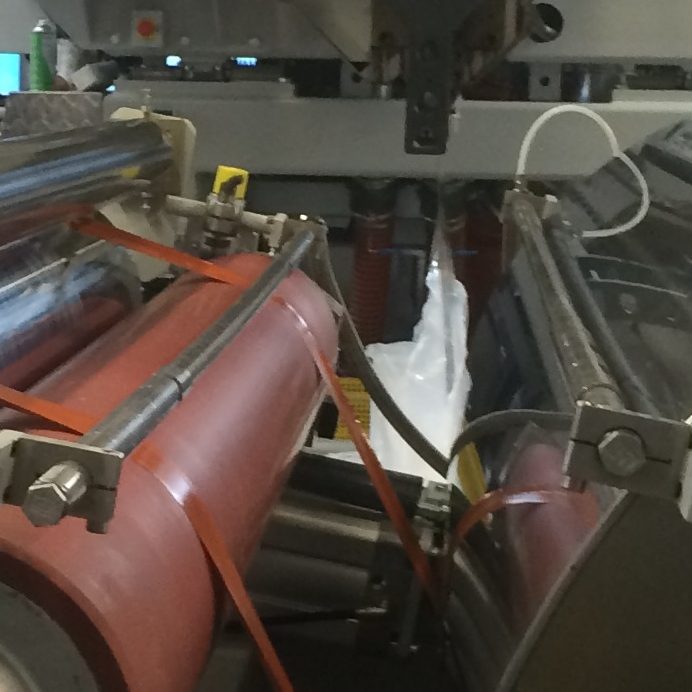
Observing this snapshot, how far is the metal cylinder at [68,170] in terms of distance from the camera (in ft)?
2.25

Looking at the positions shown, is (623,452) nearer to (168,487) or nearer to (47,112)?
(168,487)

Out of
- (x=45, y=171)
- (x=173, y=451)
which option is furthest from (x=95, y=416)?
(x=45, y=171)

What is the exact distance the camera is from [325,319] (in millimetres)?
930

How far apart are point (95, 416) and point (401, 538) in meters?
0.38

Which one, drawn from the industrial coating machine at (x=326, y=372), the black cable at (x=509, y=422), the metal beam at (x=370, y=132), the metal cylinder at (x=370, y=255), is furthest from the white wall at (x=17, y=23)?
the black cable at (x=509, y=422)

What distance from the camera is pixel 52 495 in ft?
1.25

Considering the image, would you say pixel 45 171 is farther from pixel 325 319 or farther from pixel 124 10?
pixel 124 10

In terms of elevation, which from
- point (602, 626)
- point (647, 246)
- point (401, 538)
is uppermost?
point (647, 246)

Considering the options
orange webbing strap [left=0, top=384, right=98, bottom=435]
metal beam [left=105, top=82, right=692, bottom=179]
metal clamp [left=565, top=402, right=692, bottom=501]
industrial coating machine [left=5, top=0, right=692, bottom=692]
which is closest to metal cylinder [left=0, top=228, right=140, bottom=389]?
industrial coating machine [left=5, top=0, right=692, bottom=692]

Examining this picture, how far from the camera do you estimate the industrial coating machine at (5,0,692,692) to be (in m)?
0.45

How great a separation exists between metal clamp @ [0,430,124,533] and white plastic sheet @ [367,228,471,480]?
89cm

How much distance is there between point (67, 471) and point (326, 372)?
0.46m

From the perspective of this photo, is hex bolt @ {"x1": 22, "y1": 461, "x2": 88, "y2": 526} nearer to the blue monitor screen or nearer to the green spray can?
the green spray can

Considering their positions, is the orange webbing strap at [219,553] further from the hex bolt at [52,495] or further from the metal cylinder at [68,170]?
the metal cylinder at [68,170]
